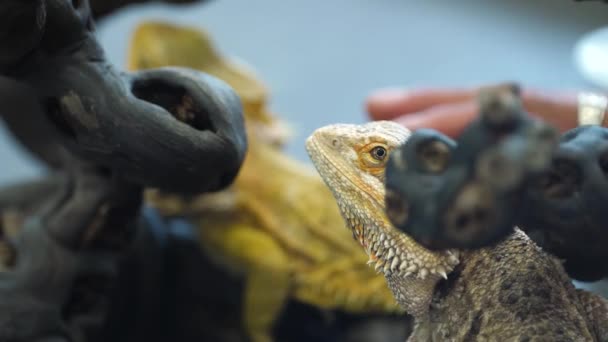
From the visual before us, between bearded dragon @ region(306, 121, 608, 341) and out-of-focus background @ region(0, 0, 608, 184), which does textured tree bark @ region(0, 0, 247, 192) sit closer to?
bearded dragon @ region(306, 121, 608, 341)

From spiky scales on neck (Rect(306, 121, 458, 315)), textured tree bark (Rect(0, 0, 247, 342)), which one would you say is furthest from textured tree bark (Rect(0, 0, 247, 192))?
spiky scales on neck (Rect(306, 121, 458, 315))

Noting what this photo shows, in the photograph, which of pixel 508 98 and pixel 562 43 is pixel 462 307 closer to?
pixel 508 98

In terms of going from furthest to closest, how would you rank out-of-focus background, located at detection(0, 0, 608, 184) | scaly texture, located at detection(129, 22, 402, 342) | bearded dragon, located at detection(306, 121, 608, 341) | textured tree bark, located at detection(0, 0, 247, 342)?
out-of-focus background, located at detection(0, 0, 608, 184) → scaly texture, located at detection(129, 22, 402, 342) → textured tree bark, located at detection(0, 0, 247, 342) → bearded dragon, located at detection(306, 121, 608, 341)

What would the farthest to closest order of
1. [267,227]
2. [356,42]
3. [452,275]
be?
[356,42]
[267,227]
[452,275]

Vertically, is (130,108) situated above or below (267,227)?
above

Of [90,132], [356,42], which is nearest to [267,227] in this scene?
[90,132]

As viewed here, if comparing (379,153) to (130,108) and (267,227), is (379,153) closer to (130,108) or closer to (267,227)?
(130,108)

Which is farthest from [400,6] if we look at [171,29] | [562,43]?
[171,29]
